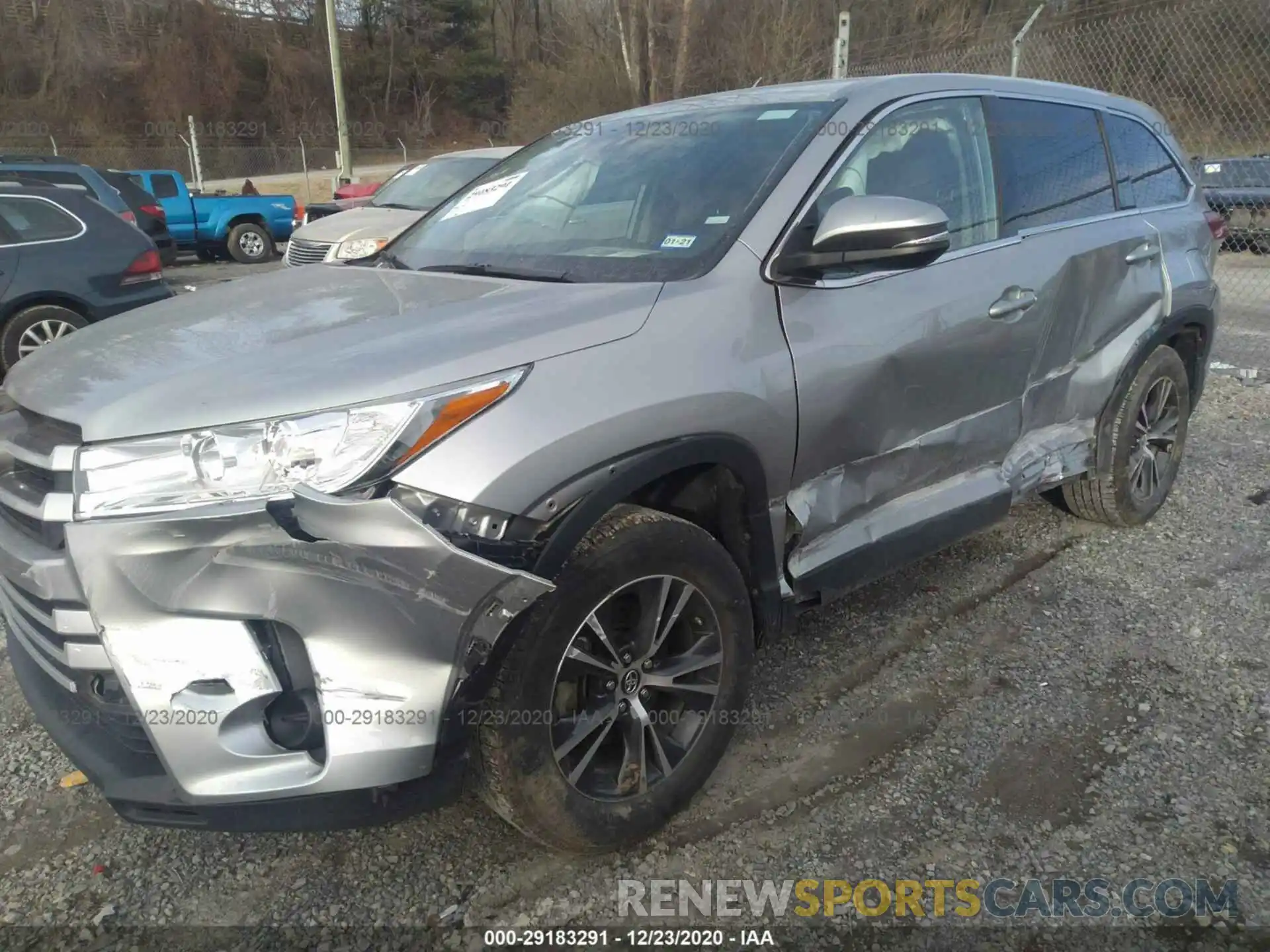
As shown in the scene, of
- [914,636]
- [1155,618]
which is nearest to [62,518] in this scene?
[914,636]

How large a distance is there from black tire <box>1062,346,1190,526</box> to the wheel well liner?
7.29 ft

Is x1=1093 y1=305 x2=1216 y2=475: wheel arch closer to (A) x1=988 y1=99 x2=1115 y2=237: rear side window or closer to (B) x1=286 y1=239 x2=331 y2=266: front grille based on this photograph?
(A) x1=988 y1=99 x2=1115 y2=237: rear side window

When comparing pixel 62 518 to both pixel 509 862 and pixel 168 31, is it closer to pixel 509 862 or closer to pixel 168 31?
pixel 509 862

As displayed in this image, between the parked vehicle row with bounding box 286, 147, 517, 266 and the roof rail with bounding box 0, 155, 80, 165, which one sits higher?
the roof rail with bounding box 0, 155, 80, 165

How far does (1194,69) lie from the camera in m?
10.6

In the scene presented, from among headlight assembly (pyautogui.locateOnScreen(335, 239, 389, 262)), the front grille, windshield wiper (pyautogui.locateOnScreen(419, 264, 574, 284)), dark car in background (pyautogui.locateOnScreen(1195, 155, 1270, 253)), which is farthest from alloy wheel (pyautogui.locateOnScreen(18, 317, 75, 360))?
dark car in background (pyautogui.locateOnScreen(1195, 155, 1270, 253))

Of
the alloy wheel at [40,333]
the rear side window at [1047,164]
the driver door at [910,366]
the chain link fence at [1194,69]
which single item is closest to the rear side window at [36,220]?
the alloy wheel at [40,333]

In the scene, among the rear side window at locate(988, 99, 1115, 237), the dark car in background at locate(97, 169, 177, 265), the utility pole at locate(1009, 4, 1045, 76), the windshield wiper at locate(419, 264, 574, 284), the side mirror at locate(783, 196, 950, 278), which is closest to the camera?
the side mirror at locate(783, 196, 950, 278)

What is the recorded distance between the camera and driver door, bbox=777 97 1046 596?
254 cm

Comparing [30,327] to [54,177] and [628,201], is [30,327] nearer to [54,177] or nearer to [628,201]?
[54,177]

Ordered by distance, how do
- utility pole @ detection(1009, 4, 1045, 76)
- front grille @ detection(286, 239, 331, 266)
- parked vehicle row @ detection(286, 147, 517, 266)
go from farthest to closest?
1. front grille @ detection(286, 239, 331, 266)
2. parked vehicle row @ detection(286, 147, 517, 266)
3. utility pole @ detection(1009, 4, 1045, 76)

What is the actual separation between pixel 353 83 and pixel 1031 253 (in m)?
56.7

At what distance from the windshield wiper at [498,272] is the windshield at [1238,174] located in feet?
39.9

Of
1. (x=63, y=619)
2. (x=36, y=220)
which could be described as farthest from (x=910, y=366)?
(x=36, y=220)
